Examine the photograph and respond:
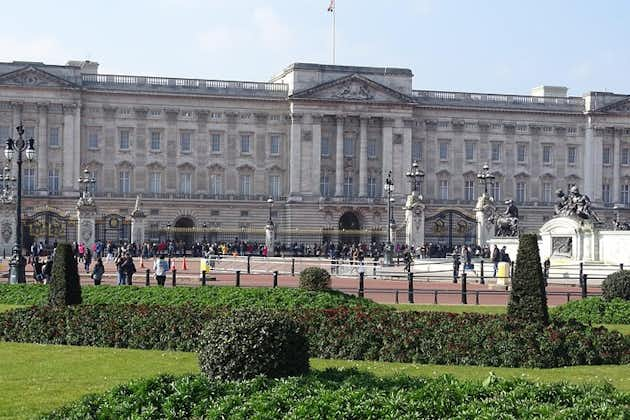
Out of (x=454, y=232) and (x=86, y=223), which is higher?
(x=86, y=223)

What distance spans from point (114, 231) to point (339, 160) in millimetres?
20087

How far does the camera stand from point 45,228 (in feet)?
229

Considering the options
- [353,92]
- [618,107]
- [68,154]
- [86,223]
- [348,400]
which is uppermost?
[353,92]

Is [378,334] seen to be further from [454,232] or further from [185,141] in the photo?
[185,141]

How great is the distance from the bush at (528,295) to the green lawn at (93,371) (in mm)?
2381

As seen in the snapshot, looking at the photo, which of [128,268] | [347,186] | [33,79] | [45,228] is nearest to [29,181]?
Answer: [33,79]

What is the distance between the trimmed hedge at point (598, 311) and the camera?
2586cm

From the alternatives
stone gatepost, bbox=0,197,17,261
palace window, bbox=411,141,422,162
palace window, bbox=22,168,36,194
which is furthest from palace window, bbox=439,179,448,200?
stone gatepost, bbox=0,197,17,261

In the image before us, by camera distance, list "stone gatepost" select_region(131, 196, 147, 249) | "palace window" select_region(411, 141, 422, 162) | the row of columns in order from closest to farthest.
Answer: "stone gatepost" select_region(131, 196, 147, 249) → the row of columns → "palace window" select_region(411, 141, 422, 162)

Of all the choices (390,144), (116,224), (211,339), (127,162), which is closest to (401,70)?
(390,144)

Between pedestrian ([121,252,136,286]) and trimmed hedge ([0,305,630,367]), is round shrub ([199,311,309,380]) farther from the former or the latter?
pedestrian ([121,252,136,286])

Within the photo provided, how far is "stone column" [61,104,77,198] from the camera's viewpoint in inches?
3339

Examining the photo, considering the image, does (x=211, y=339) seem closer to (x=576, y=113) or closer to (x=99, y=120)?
(x=99, y=120)

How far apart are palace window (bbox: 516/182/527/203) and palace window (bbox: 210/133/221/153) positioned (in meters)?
26.4
